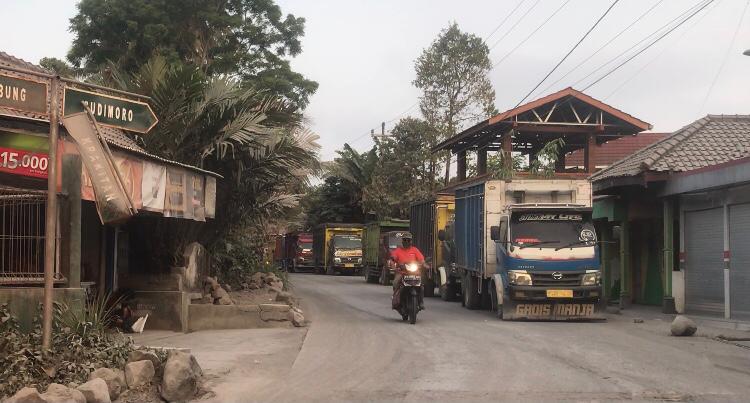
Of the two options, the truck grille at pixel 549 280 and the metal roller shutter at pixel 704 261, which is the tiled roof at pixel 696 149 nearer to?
the metal roller shutter at pixel 704 261

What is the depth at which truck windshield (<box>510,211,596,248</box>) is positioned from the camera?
632 inches

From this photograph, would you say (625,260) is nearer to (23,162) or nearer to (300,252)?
(23,162)

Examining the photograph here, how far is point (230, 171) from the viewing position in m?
16.5

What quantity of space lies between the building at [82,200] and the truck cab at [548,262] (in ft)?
21.3


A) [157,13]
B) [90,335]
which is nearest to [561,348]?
[90,335]

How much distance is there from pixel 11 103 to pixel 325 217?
144 feet

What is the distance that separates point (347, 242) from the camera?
4272 centimetres

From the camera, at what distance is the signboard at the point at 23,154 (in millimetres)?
10703

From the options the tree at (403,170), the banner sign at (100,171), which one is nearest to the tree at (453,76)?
the tree at (403,170)

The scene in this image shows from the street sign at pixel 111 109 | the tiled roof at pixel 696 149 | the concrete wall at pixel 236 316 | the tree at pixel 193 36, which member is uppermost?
the tree at pixel 193 36

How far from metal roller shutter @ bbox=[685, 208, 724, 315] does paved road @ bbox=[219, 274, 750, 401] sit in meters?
2.57

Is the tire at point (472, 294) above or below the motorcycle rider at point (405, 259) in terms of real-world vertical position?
below

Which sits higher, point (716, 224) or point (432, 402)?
point (716, 224)

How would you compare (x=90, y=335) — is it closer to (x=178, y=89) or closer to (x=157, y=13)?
(x=178, y=89)
